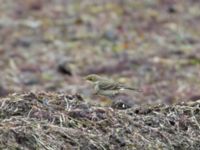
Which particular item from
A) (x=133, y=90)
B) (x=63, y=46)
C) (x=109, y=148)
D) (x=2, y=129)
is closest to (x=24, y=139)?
(x=2, y=129)

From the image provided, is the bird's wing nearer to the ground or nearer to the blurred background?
the ground

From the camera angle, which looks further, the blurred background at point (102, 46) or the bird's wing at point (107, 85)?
the blurred background at point (102, 46)

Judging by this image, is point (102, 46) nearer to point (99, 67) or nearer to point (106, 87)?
point (99, 67)

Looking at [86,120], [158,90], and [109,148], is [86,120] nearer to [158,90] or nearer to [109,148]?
[109,148]

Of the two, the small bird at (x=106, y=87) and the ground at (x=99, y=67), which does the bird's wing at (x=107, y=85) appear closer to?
the small bird at (x=106, y=87)

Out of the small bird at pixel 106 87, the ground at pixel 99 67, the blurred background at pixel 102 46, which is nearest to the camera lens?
the ground at pixel 99 67

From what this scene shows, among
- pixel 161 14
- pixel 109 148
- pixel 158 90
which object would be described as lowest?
pixel 109 148

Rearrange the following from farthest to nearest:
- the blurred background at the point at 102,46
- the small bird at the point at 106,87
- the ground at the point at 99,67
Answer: the blurred background at the point at 102,46 → the small bird at the point at 106,87 → the ground at the point at 99,67

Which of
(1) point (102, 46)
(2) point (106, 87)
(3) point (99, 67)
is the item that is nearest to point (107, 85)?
(2) point (106, 87)

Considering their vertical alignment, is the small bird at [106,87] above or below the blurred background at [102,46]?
below

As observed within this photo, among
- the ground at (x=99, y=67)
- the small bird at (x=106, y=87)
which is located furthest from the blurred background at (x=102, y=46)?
the small bird at (x=106, y=87)
